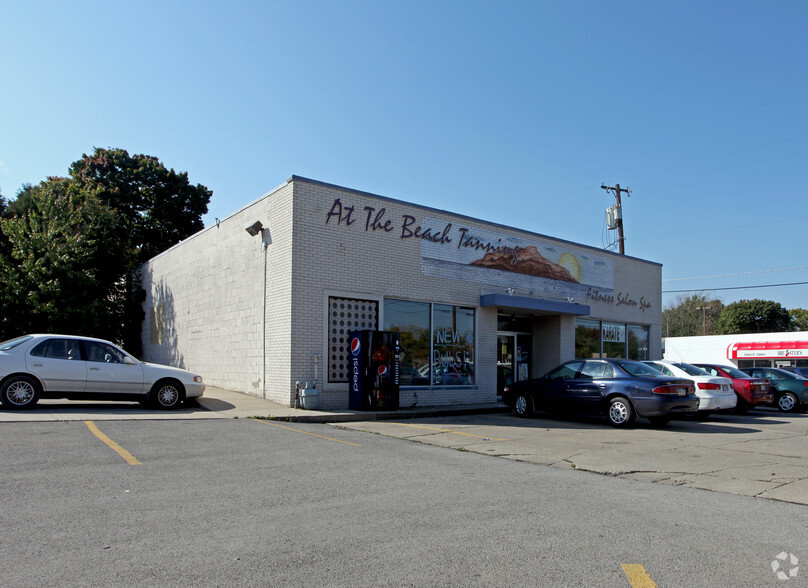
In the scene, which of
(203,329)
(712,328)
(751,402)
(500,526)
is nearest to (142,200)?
(203,329)

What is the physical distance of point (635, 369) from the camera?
14438mm

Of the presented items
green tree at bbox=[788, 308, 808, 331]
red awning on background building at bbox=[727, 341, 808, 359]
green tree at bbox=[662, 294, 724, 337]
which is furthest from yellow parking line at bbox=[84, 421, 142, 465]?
green tree at bbox=[662, 294, 724, 337]

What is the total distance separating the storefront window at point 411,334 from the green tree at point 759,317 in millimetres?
56298

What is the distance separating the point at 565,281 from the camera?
22469 millimetres

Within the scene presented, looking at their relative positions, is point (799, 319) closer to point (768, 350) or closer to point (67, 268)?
point (768, 350)

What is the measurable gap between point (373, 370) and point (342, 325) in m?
1.69

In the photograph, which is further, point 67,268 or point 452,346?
point 67,268

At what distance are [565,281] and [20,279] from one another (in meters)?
19.3

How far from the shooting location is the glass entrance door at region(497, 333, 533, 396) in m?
21.0

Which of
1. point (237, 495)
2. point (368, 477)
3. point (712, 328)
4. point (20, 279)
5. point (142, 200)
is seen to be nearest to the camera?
point (237, 495)

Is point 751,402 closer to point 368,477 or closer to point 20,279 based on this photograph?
point 368,477

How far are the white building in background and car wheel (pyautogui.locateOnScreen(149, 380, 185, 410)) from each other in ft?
129

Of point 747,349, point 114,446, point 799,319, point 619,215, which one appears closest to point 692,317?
point 799,319

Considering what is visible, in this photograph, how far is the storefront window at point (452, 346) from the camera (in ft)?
59.3
